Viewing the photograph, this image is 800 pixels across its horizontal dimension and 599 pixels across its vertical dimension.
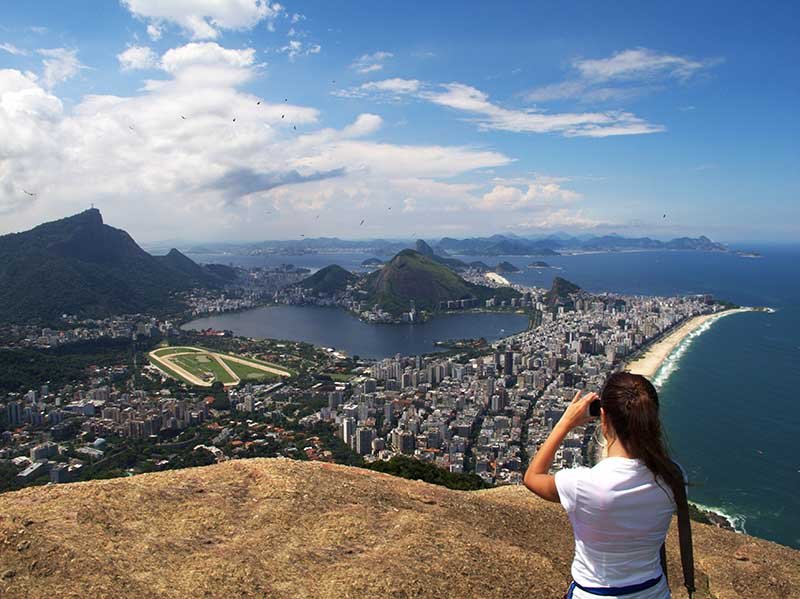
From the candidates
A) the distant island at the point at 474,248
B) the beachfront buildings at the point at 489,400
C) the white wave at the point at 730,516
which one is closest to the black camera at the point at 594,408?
the beachfront buildings at the point at 489,400

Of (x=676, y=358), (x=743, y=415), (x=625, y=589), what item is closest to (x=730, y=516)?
(x=743, y=415)

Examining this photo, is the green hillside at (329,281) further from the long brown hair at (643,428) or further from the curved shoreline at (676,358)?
the long brown hair at (643,428)

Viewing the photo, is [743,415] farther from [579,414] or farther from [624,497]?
[624,497]

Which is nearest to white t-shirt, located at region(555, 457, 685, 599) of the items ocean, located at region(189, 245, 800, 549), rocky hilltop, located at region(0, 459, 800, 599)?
ocean, located at region(189, 245, 800, 549)

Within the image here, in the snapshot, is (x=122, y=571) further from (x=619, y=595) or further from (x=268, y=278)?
(x=268, y=278)

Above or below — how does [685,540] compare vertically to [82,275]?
above

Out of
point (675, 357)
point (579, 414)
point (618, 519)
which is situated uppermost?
point (579, 414)

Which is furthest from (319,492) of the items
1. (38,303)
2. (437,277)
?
(437,277)
